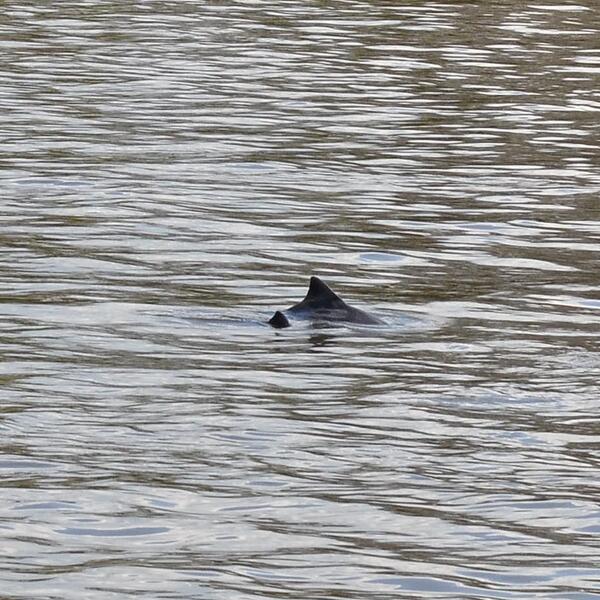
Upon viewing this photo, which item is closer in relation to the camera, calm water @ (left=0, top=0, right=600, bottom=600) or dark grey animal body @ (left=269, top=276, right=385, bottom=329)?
calm water @ (left=0, top=0, right=600, bottom=600)

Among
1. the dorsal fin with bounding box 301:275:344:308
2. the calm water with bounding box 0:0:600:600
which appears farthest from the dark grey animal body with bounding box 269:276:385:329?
the calm water with bounding box 0:0:600:600

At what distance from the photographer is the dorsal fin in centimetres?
1344

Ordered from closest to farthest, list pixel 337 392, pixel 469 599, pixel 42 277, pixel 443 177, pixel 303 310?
pixel 469 599 → pixel 337 392 → pixel 303 310 → pixel 42 277 → pixel 443 177

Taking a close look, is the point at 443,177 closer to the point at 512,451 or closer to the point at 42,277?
the point at 42,277

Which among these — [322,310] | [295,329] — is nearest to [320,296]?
[322,310]

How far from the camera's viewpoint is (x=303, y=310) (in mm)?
13648

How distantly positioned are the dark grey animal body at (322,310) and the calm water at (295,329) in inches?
6.5

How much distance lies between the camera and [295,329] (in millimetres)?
13398

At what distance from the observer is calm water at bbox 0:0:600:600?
8.75 metres

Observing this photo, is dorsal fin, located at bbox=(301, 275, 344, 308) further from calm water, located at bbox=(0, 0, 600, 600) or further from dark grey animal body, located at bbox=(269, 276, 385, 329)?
calm water, located at bbox=(0, 0, 600, 600)

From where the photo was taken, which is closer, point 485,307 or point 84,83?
point 485,307

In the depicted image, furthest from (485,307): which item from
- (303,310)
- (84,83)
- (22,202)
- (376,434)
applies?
(84,83)

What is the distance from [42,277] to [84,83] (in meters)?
10.6

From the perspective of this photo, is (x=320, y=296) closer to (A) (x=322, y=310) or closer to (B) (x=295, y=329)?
Answer: (A) (x=322, y=310)
